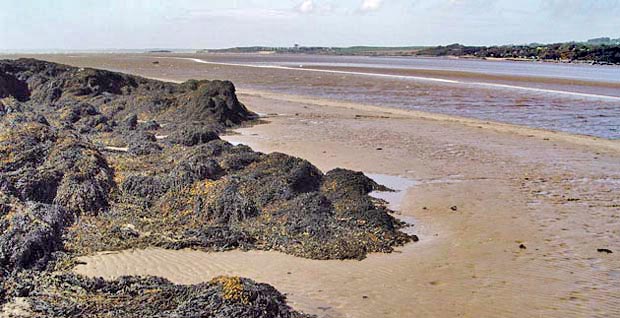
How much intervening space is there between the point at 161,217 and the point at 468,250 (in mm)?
4185

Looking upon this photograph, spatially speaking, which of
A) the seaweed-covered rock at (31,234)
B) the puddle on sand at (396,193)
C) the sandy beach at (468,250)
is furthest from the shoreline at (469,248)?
the seaweed-covered rock at (31,234)

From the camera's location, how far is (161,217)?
7.68 metres

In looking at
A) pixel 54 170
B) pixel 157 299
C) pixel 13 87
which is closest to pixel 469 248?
pixel 157 299

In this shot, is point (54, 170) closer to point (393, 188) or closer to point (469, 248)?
point (393, 188)

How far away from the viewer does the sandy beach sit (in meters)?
5.68

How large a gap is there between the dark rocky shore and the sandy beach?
0.41 m

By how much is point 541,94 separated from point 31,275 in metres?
29.2

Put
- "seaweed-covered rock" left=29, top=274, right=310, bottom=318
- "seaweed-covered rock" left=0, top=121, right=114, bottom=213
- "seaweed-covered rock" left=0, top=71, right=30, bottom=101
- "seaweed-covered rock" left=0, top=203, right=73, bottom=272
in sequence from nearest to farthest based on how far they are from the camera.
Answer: "seaweed-covered rock" left=29, top=274, right=310, bottom=318 → "seaweed-covered rock" left=0, top=203, right=73, bottom=272 → "seaweed-covered rock" left=0, top=121, right=114, bottom=213 → "seaweed-covered rock" left=0, top=71, right=30, bottom=101

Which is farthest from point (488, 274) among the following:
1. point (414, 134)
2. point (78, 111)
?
point (78, 111)

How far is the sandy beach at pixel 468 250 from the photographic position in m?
5.68

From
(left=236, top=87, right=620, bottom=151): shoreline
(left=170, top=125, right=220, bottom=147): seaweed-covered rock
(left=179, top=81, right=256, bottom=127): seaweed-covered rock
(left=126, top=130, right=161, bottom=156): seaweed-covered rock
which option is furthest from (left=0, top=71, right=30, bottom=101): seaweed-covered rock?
(left=236, top=87, right=620, bottom=151): shoreline

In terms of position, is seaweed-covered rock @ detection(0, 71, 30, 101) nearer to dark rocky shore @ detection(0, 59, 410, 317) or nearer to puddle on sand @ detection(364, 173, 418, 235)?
dark rocky shore @ detection(0, 59, 410, 317)

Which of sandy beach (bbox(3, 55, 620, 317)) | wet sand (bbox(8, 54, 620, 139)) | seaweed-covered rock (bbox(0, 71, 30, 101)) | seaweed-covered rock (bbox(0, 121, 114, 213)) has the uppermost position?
seaweed-covered rock (bbox(0, 71, 30, 101))

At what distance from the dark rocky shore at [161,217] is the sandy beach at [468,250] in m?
0.41
